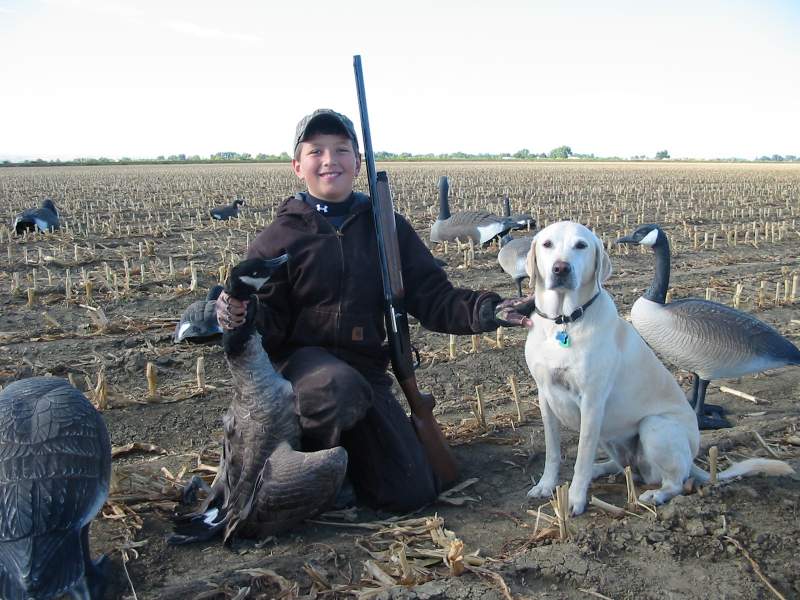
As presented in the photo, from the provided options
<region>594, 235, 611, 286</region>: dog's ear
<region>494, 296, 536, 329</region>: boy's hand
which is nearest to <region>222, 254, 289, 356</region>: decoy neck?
<region>494, 296, 536, 329</region>: boy's hand

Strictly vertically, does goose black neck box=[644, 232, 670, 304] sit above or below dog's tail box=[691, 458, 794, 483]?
above

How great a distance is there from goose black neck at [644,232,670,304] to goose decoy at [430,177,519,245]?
21.7ft

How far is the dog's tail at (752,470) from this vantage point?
383 centimetres

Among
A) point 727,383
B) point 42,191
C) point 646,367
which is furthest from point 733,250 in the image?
point 42,191

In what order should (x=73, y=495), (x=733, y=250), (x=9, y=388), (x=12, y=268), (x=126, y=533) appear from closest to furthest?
(x=73, y=495) → (x=9, y=388) → (x=126, y=533) → (x=12, y=268) → (x=733, y=250)

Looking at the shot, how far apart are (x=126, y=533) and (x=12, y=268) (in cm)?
920

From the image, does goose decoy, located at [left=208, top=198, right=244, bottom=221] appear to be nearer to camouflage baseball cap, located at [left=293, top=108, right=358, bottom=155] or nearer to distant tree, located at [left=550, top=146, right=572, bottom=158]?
camouflage baseball cap, located at [left=293, top=108, right=358, bottom=155]

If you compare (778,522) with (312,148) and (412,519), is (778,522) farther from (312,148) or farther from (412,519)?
(312,148)

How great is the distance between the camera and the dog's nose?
3.47m

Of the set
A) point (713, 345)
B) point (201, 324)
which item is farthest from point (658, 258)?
point (201, 324)

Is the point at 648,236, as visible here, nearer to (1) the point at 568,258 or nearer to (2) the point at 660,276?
(2) the point at 660,276

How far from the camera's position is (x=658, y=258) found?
654cm

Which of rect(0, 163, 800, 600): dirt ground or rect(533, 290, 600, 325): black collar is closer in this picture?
rect(0, 163, 800, 600): dirt ground

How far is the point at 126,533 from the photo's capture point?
3.65 meters
